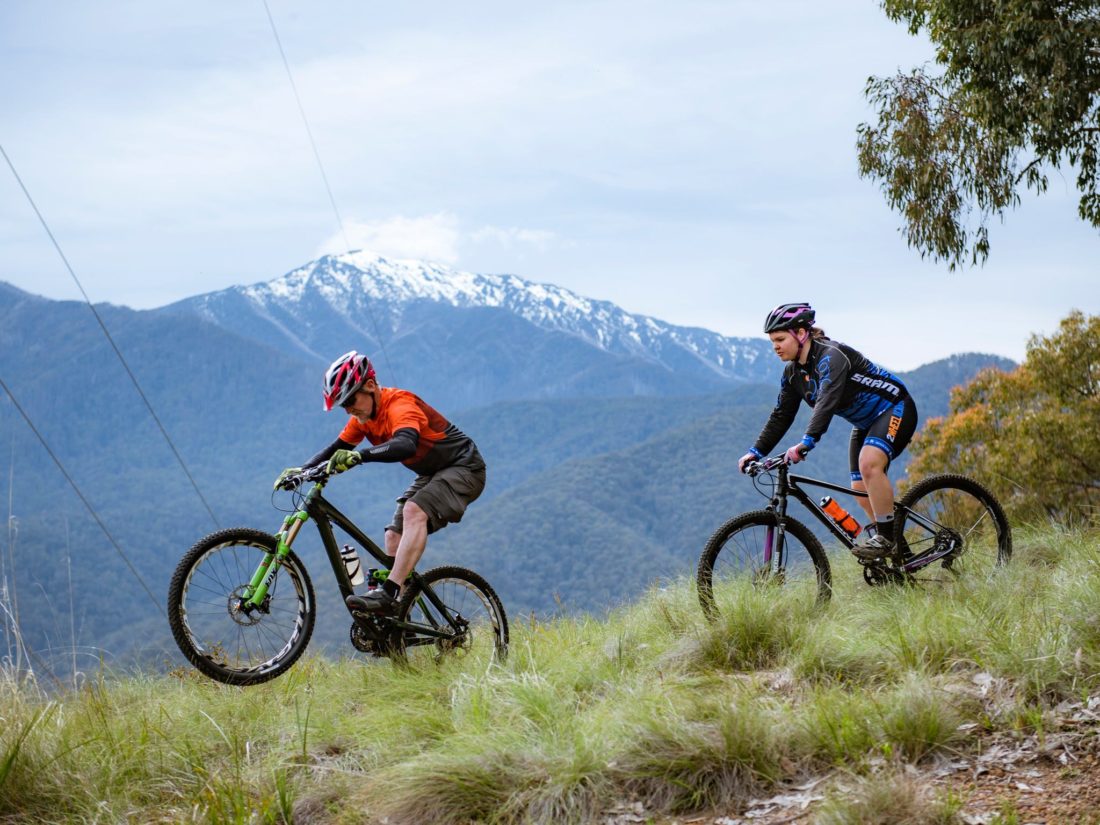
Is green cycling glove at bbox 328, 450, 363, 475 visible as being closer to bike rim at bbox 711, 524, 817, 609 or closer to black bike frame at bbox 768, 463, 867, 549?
bike rim at bbox 711, 524, 817, 609

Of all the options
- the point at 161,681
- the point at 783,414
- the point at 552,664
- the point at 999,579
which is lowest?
the point at 999,579

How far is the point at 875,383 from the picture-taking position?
7254 mm

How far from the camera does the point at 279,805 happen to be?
4840mm

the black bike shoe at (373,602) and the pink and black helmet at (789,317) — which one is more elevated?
the pink and black helmet at (789,317)

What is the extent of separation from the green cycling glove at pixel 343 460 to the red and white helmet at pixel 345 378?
324 millimetres

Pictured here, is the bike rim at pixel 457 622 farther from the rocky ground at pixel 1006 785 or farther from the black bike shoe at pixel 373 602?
the rocky ground at pixel 1006 785

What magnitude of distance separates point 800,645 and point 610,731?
1625 millimetres

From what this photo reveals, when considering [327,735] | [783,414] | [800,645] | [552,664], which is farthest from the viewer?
[783,414]

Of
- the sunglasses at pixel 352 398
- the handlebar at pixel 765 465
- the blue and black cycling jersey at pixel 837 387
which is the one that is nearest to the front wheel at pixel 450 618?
the sunglasses at pixel 352 398

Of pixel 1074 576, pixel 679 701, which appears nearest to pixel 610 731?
pixel 679 701

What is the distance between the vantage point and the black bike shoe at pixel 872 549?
23.4 feet

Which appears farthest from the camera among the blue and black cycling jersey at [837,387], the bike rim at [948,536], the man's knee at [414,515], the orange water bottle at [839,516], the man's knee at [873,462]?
the bike rim at [948,536]

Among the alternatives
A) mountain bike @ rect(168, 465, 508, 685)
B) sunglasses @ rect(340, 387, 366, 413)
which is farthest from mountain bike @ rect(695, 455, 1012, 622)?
sunglasses @ rect(340, 387, 366, 413)

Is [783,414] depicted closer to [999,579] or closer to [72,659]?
[999,579]
